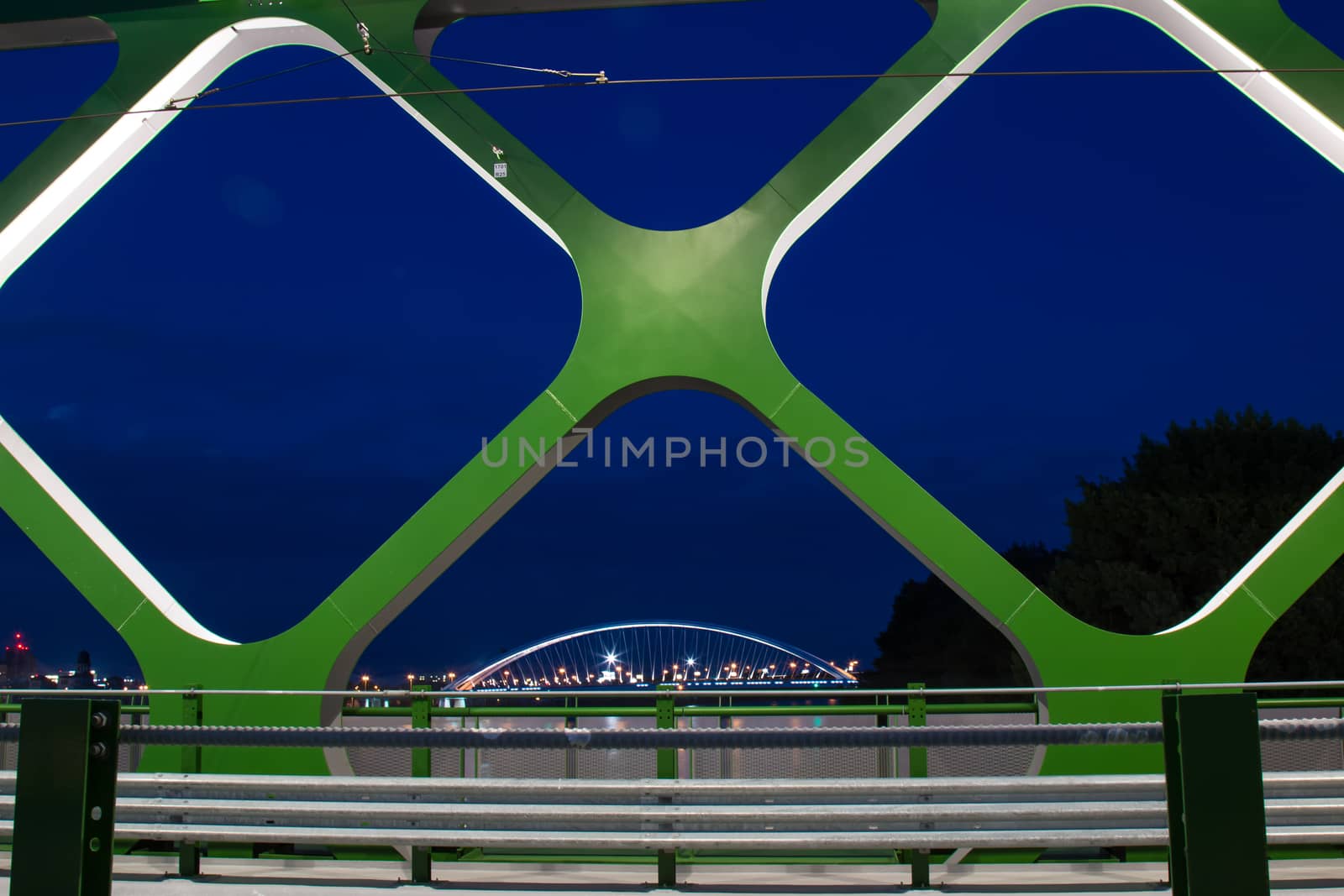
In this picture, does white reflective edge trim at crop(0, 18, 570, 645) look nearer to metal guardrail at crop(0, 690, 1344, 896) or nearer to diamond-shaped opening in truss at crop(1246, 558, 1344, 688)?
metal guardrail at crop(0, 690, 1344, 896)

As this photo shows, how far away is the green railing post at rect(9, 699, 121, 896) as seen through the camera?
3.18m

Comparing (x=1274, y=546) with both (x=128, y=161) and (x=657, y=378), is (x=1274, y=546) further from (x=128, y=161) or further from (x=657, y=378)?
(x=128, y=161)

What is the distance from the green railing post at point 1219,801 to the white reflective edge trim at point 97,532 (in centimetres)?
617

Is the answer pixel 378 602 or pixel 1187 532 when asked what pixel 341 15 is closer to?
pixel 378 602

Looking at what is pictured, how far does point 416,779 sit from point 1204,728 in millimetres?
2969

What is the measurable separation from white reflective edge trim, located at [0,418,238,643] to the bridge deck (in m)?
2.28

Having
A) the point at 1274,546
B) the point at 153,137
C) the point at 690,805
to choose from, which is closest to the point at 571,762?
the point at 690,805

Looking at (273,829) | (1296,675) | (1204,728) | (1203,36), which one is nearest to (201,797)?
(273,829)

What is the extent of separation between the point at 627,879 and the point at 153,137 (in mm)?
6672

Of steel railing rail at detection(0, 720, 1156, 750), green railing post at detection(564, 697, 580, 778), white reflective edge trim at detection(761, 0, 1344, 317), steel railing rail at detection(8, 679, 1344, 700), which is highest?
white reflective edge trim at detection(761, 0, 1344, 317)

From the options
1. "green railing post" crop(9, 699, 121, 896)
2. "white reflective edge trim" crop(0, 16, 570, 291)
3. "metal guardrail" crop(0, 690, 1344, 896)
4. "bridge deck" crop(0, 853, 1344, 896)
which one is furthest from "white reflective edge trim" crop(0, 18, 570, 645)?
"green railing post" crop(9, 699, 121, 896)

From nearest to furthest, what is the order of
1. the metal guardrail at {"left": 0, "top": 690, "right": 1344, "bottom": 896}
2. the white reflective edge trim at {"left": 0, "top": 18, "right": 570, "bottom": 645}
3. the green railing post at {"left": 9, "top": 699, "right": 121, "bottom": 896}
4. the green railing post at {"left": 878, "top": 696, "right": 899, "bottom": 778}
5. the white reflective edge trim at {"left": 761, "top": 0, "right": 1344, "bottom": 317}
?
the green railing post at {"left": 9, "top": 699, "right": 121, "bottom": 896}, the metal guardrail at {"left": 0, "top": 690, "right": 1344, "bottom": 896}, the green railing post at {"left": 878, "top": 696, "right": 899, "bottom": 778}, the white reflective edge trim at {"left": 761, "top": 0, "right": 1344, "bottom": 317}, the white reflective edge trim at {"left": 0, "top": 18, "right": 570, "bottom": 645}

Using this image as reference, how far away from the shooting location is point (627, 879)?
15.7ft

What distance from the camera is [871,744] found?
3.96 meters
